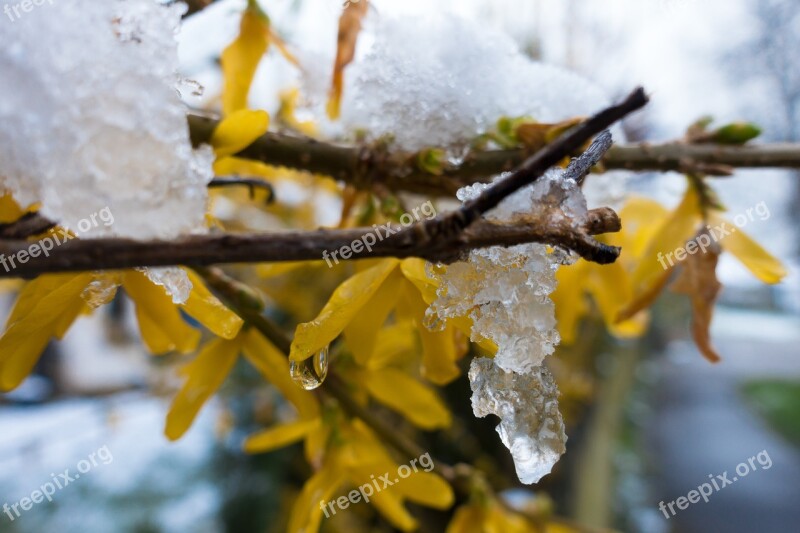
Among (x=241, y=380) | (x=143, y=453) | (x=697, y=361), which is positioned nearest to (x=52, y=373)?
(x=143, y=453)

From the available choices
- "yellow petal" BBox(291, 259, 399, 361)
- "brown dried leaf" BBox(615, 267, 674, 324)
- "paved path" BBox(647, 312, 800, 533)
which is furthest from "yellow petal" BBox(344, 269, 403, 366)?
"paved path" BBox(647, 312, 800, 533)

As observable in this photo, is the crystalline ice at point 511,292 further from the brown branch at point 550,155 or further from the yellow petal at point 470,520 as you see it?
the yellow petal at point 470,520

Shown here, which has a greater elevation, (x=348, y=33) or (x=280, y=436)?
(x=348, y=33)

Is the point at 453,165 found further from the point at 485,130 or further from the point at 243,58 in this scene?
the point at 243,58

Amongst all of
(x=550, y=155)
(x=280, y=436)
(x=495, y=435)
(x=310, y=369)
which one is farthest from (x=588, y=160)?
(x=495, y=435)

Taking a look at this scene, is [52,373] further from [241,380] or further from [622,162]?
[622,162]

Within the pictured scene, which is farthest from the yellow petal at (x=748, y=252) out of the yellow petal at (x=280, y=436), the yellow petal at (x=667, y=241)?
the yellow petal at (x=280, y=436)

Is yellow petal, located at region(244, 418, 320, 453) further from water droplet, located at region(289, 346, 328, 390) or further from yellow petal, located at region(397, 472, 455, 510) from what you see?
water droplet, located at region(289, 346, 328, 390)
